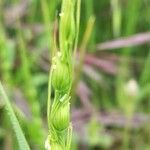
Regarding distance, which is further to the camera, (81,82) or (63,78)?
(81,82)

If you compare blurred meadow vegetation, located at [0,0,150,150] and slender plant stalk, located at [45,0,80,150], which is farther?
blurred meadow vegetation, located at [0,0,150,150]

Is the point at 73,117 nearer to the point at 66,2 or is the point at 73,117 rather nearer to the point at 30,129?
the point at 30,129

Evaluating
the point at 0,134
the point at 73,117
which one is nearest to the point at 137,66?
the point at 73,117

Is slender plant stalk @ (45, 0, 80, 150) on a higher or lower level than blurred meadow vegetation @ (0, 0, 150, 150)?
higher

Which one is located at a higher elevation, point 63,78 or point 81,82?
point 63,78
